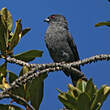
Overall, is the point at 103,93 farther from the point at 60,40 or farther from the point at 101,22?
the point at 60,40

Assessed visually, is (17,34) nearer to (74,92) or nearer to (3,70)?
(3,70)

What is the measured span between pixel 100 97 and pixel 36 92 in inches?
15.7

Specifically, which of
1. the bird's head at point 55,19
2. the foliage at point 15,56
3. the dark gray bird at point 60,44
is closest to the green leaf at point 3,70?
the foliage at point 15,56

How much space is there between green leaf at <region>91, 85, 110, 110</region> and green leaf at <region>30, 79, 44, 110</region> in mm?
343

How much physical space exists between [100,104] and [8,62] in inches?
33.4

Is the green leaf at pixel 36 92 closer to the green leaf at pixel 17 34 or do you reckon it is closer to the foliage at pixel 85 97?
the foliage at pixel 85 97

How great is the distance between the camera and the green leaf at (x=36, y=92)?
1697 mm

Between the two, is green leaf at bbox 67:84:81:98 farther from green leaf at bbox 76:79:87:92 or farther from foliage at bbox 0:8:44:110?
foliage at bbox 0:8:44:110

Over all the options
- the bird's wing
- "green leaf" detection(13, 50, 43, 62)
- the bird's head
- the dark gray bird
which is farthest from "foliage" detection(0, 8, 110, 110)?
the bird's head

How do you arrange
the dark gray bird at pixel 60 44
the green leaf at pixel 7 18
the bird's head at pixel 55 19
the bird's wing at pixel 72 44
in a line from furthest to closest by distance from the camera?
the bird's head at pixel 55 19 → the bird's wing at pixel 72 44 → the dark gray bird at pixel 60 44 → the green leaf at pixel 7 18

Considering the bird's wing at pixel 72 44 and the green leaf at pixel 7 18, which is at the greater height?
the bird's wing at pixel 72 44

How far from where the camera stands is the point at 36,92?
1.72 meters

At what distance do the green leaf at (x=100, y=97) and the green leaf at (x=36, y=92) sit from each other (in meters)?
0.34

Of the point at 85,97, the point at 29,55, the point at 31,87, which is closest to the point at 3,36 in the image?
the point at 29,55
